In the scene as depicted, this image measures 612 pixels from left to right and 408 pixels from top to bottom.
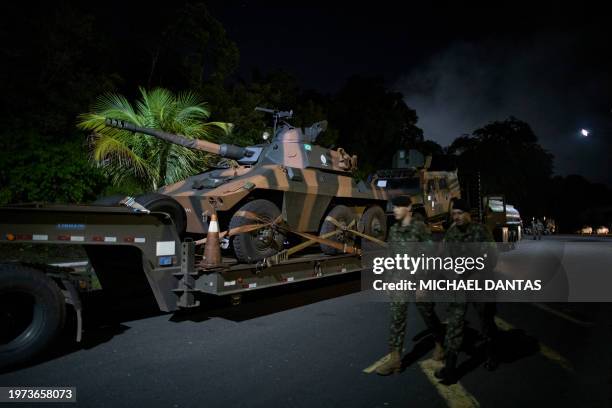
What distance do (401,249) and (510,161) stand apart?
50336 millimetres

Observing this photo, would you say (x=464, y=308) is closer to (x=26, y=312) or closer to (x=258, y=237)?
(x=258, y=237)

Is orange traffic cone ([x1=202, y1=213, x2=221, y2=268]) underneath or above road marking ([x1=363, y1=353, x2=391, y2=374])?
above

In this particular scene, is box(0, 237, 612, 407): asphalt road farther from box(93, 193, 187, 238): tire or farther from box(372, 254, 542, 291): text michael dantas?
box(93, 193, 187, 238): tire

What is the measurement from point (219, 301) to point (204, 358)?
3.14 metres

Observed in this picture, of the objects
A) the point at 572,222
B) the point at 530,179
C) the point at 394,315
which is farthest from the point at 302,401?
the point at 572,222

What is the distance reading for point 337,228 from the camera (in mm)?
8656

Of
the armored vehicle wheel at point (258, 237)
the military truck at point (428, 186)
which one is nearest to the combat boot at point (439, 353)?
the armored vehicle wheel at point (258, 237)

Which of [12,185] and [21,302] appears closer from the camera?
[21,302]

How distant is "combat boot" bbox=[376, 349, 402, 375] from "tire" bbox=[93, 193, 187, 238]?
3.55 metres

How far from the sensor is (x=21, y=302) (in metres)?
4.72

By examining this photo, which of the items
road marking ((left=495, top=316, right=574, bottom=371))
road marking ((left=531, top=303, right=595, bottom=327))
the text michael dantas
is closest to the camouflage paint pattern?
the text michael dantas

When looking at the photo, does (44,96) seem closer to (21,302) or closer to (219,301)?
(219,301)

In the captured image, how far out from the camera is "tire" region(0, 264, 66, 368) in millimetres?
4406

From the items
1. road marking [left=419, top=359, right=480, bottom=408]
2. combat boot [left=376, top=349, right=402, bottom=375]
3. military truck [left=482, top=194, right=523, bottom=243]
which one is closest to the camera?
road marking [left=419, top=359, right=480, bottom=408]
